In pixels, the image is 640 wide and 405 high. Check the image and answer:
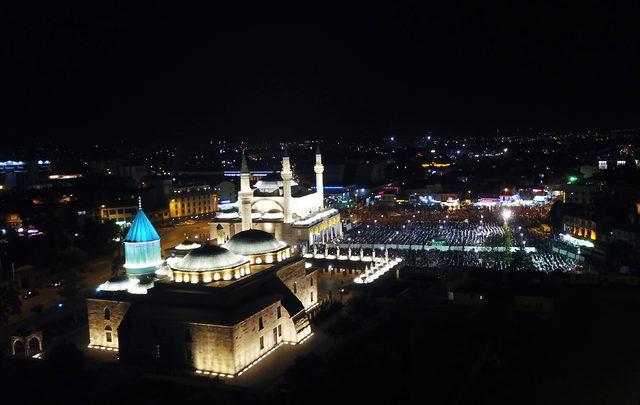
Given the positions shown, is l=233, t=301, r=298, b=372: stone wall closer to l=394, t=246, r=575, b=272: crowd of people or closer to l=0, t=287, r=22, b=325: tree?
l=0, t=287, r=22, b=325: tree

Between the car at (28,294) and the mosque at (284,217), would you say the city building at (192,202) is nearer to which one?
the mosque at (284,217)

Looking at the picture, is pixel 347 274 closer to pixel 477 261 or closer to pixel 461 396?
pixel 477 261

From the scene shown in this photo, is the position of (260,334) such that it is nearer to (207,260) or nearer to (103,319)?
(207,260)

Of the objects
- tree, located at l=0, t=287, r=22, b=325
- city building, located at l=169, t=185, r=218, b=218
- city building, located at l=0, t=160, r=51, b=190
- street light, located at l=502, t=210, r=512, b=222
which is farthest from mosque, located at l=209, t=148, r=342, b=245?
city building, located at l=0, t=160, r=51, b=190

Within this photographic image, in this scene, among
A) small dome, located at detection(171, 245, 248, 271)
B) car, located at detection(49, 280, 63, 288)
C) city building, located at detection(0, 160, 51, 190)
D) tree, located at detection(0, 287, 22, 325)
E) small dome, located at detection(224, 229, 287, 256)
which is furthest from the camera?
city building, located at detection(0, 160, 51, 190)

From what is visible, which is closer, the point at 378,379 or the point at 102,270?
the point at 378,379

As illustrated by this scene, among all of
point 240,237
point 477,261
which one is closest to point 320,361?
point 240,237
